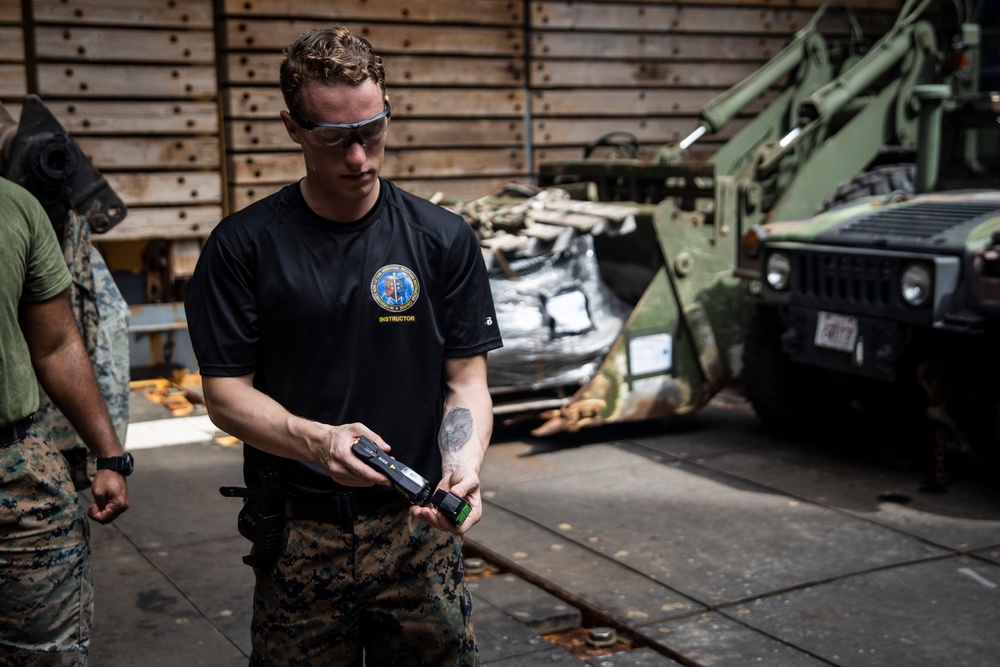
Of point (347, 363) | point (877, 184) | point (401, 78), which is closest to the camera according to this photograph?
point (347, 363)

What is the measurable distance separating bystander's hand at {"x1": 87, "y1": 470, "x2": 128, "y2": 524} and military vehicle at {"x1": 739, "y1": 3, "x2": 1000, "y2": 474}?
368 cm

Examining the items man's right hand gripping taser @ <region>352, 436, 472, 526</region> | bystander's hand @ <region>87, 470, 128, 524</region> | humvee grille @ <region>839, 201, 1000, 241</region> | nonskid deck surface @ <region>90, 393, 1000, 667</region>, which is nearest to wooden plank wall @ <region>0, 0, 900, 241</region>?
nonskid deck surface @ <region>90, 393, 1000, 667</region>

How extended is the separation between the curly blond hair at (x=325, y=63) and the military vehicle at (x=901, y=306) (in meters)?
3.61

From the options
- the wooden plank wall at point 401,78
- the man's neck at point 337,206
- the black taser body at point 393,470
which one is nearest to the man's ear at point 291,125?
the man's neck at point 337,206

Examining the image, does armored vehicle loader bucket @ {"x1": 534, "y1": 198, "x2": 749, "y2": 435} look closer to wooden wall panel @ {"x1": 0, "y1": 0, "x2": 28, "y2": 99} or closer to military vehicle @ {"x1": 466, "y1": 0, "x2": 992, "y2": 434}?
military vehicle @ {"x1": 466, "y1": 0, "x2": 992, "y2": 434}

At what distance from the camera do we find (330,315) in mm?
2369

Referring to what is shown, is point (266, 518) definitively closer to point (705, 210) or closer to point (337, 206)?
point (337, 206)

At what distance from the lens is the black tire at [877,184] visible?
24.6 feet

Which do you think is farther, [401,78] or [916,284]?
[401,78]

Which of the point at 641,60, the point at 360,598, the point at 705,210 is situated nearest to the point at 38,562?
the point at 360,598

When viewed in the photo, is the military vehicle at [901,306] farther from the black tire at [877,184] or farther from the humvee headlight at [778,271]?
the black tire at [877,184]

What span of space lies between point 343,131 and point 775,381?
14.9 ft

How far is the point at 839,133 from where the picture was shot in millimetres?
7910

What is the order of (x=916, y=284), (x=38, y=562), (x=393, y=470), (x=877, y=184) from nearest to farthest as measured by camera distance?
1. (x=393, y=470)
2. (x=38, y=562)
3. (x=916, y=284)
4. (x=877, y=184)
